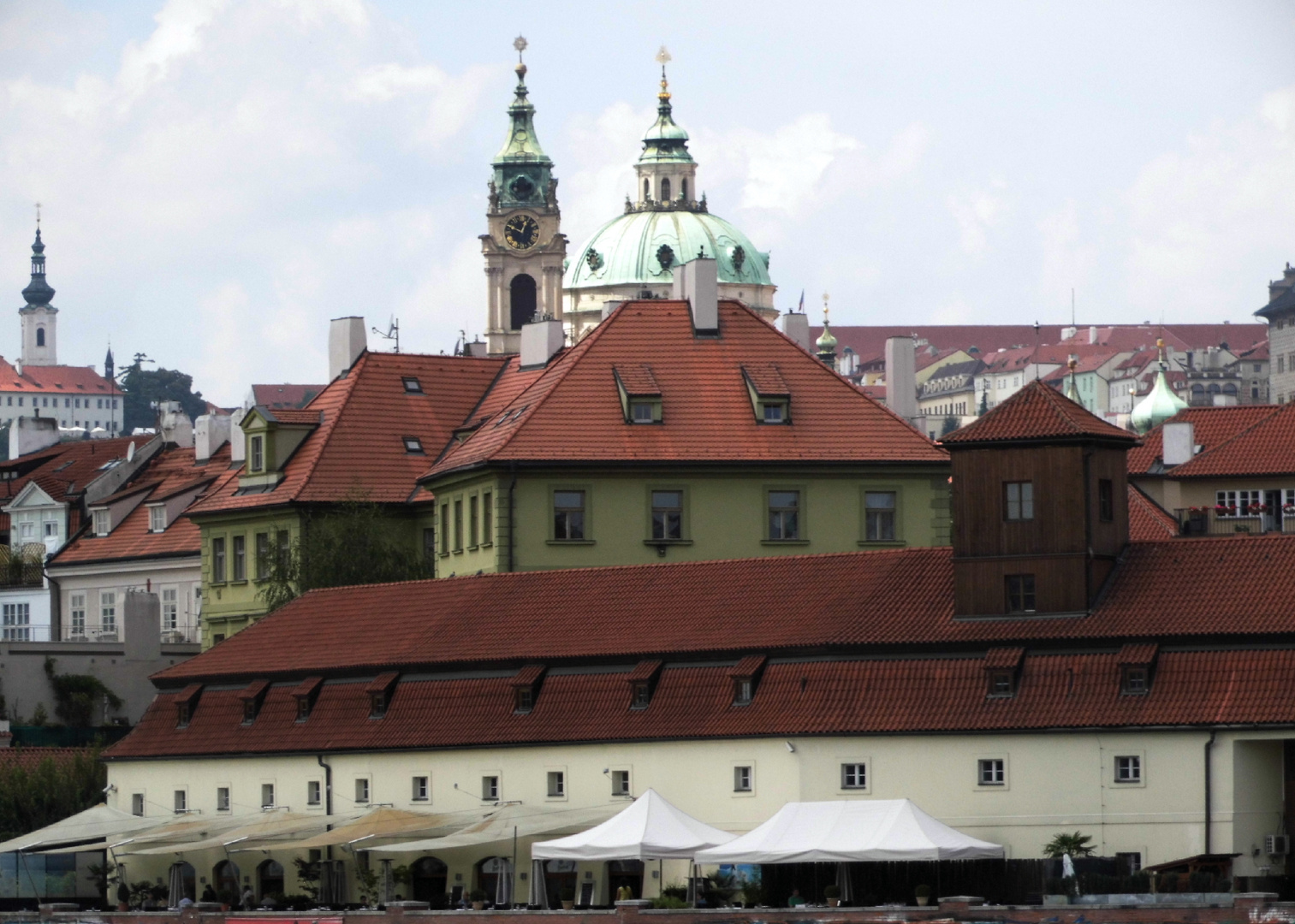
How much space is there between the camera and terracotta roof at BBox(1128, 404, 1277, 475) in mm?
114625

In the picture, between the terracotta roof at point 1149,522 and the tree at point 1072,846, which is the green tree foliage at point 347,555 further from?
the tree at point 1072,846

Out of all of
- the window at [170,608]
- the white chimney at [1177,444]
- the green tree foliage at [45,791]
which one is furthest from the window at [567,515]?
the white chimney at [1177,444]

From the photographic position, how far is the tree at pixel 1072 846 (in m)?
63.3

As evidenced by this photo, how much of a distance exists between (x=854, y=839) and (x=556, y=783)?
10774 mm

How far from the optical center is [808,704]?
224 feet

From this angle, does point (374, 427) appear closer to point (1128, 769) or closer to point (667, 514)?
point (667, 514)

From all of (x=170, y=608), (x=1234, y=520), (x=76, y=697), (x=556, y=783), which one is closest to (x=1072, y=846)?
(x=556, y=783)

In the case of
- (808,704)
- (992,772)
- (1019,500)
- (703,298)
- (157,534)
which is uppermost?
(703,298)

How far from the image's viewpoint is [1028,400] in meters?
69.8

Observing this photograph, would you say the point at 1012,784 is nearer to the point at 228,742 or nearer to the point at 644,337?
the point at 228,742

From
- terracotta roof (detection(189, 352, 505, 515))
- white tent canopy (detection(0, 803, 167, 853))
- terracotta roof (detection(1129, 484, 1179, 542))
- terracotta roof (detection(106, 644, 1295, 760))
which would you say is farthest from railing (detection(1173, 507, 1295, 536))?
white tent canopy (detection(0, 803, 167, 853))

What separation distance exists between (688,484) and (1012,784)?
27055 mm

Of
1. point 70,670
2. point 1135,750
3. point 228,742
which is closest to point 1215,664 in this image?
point 1135,750

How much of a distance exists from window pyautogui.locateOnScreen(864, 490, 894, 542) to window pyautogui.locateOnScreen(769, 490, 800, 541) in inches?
79.9
